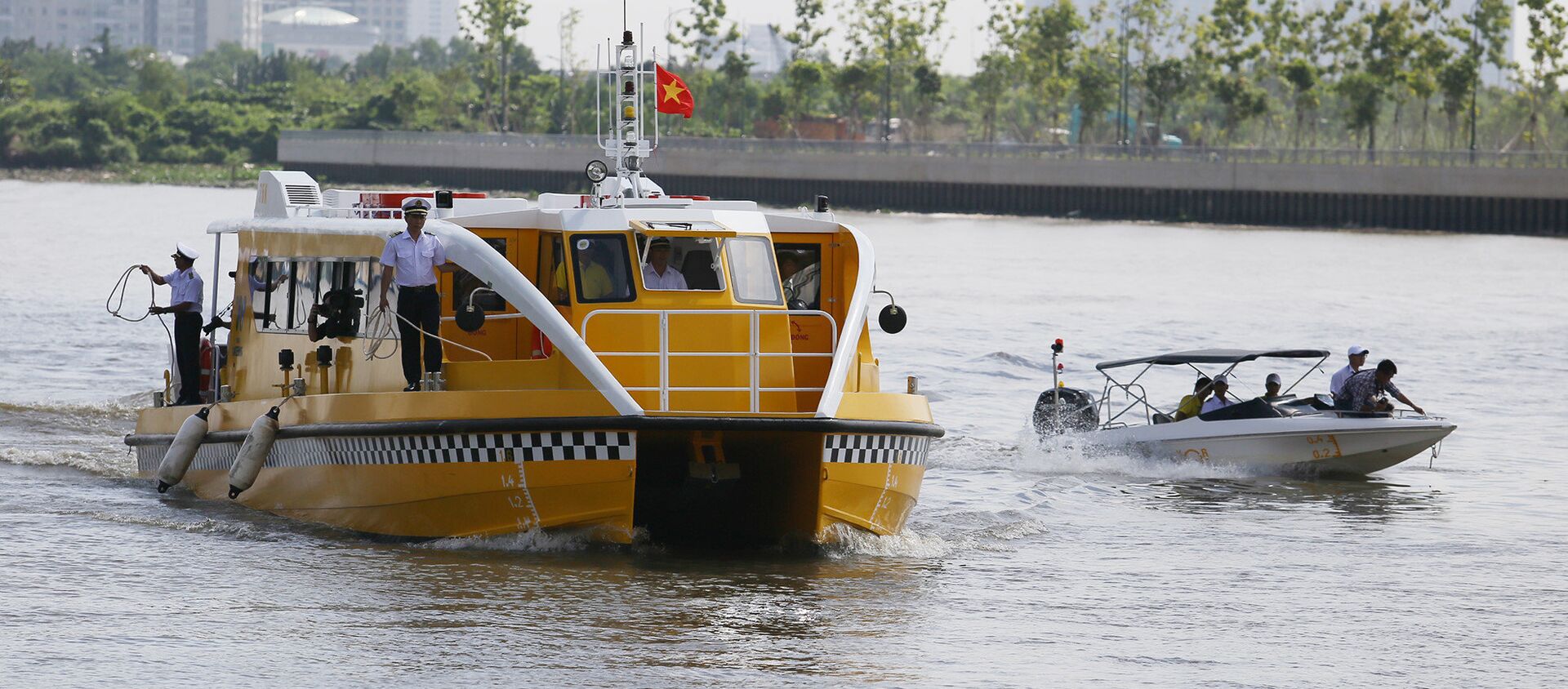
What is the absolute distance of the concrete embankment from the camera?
2749 inches

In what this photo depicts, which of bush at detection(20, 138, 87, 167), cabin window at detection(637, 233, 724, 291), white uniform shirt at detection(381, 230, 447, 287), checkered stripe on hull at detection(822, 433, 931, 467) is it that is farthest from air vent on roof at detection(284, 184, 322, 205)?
bush at detection(20, 138, 87, 167)

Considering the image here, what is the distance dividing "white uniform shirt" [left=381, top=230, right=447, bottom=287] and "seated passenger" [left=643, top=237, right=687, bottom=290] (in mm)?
1342

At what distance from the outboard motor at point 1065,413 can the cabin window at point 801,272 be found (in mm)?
7311

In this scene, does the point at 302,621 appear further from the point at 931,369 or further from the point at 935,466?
the point at 931,369

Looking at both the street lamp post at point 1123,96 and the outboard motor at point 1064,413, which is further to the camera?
the street lamp post at point 1123,96

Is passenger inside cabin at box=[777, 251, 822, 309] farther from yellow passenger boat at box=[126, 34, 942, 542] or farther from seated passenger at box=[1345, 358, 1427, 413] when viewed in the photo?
seated passenger at box=[1345, 358, 1427, 413]

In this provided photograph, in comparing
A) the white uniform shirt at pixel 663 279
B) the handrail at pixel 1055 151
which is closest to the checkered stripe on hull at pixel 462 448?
the white uniform shirt at pixel 663 279

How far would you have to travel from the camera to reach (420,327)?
44.4 ft

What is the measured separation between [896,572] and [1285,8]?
85038 millimetres

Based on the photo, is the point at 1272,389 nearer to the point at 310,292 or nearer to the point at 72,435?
the point at 310,292

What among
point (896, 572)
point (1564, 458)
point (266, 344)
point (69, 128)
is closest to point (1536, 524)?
point (1564, 458)

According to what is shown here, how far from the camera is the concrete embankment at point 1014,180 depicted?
229 feet

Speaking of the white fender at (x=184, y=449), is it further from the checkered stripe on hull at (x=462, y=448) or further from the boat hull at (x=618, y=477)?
the boat hull at (x=618, y=477)

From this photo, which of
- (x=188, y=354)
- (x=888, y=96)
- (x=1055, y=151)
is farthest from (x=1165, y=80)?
(x=188, y=354)
